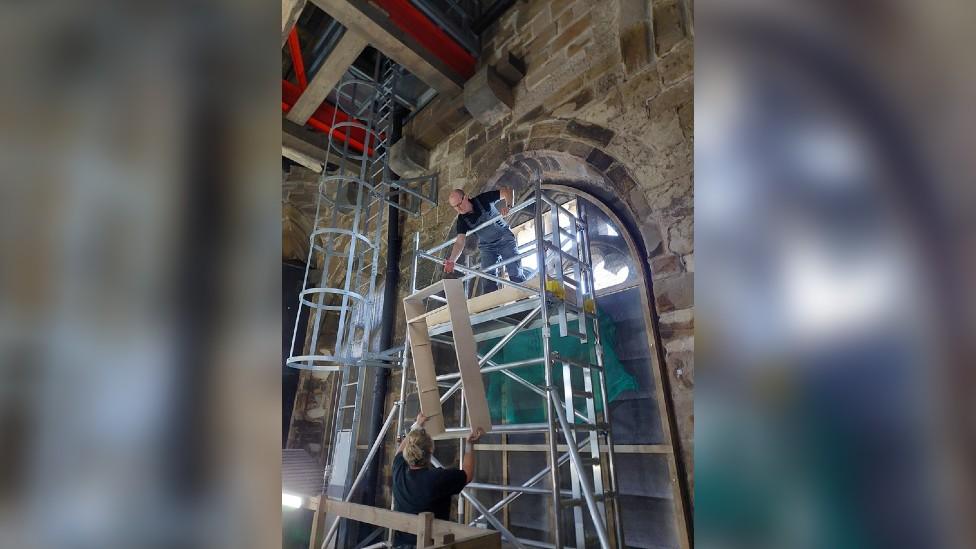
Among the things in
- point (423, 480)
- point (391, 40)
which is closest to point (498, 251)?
point (423, 480)

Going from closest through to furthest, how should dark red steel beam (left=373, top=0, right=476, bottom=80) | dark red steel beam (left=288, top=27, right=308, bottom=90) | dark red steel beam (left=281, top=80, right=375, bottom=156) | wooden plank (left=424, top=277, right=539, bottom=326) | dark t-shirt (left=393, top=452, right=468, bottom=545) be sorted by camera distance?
1. dark t-shirt (left=393, top=452, right=468, bottom=545)
2. wooden plank (left=424, top=277, right=539, bottom=326)
3. dark red steel beam (left=373, top=0, right=476, bottom=80)
4. dark red steel beam (left=288, top=27, right=308, bottom=90)
5. dark red steel beam (left=281, top=80, right=375, bottom=156)

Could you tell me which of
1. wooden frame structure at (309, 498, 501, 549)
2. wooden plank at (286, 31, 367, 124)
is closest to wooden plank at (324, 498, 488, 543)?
wooden frame structure at (309, 498, 501, 549)

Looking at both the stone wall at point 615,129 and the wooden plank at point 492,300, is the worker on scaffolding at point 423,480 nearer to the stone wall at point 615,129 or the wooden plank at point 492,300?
the wooden plank at point 492,300

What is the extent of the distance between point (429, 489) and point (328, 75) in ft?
15.2

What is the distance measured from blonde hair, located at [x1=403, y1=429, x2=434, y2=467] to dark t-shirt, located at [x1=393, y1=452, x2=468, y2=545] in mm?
50

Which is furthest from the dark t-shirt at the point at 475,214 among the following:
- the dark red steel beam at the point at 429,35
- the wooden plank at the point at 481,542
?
the wooden plank at the point at 481,542

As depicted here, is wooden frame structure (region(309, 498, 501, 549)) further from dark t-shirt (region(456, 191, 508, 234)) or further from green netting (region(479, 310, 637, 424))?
dark t-shirt (region(456, 191, 508, 234))

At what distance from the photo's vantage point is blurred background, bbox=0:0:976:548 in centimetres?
18

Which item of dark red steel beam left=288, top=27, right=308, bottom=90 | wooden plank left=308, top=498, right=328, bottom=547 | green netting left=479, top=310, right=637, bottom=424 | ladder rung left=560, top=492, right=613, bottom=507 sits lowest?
wooden plank left=308, top=498, right=328, bottom=547

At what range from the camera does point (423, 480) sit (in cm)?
269

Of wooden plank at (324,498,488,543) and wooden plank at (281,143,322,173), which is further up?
wooden plank at (281,143,322,173)
